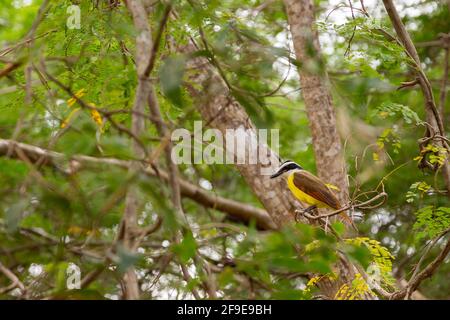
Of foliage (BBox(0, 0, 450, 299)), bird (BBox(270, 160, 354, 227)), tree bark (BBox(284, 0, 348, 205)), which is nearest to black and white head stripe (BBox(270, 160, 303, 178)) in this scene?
bird (BBox(270, 160, 354, 227))

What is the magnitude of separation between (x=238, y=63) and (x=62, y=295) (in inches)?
37.6

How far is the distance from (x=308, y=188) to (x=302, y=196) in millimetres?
110

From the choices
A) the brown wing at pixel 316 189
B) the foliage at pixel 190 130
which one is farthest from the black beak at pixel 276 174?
the foliage at pixel 190 130

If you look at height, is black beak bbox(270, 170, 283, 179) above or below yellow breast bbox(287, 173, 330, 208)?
above

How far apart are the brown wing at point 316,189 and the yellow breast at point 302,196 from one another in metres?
0.04

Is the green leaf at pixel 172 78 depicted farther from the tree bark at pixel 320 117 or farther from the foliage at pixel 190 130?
the tree bark at pixel 320 117

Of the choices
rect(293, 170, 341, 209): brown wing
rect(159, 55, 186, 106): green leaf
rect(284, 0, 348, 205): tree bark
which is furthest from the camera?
rect(284, 0, 348, 205): tree bark

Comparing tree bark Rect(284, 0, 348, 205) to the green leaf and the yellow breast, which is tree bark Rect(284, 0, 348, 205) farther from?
the green leaf

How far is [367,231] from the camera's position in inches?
241

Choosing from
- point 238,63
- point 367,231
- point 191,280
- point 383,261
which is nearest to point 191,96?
point 383,261

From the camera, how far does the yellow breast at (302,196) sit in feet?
15.9

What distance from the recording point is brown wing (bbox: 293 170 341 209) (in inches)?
184

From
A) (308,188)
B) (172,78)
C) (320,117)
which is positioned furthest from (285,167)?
(172,78)
